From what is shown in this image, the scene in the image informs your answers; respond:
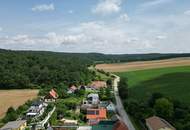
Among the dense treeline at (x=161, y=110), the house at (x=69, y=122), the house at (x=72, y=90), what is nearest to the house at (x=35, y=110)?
the house at (x=69, y=122)

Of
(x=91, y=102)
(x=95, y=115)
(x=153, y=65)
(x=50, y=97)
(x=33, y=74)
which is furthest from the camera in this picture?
(x=153, y=65)

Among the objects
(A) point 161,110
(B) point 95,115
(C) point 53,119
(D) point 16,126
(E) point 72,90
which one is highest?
(A) point 161,110

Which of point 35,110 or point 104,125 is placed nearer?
point 104,125

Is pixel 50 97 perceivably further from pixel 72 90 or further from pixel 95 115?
pixel 95 115

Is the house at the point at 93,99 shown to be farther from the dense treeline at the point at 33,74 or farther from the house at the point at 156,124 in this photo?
the dense treeline at the point at 33,74

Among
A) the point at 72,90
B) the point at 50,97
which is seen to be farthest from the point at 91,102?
the point at 72,90

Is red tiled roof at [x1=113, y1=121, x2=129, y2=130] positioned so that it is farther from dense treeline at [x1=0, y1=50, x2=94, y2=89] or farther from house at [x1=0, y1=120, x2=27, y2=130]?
dense treeline at [x1=0, y1=50, x2=94, y2=89]
